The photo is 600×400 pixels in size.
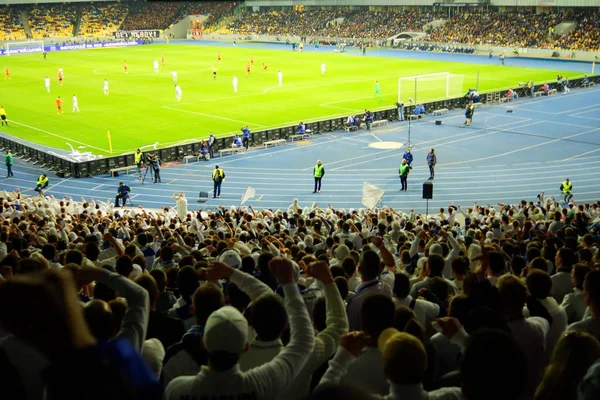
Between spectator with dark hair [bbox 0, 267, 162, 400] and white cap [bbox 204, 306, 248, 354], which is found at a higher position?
spectator with dark hair [bbox 0, 267, 162, 400]

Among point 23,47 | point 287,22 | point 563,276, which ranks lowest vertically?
point 563,276

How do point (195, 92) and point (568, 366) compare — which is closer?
point (568, 366)

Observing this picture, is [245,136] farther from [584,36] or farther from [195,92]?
[584,36]

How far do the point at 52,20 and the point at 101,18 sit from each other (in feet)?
27.3

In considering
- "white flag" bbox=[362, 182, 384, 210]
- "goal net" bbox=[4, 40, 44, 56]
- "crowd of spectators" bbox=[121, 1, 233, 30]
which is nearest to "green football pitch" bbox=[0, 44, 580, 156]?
"goal net" bbox=[4, 40, 44, 56]

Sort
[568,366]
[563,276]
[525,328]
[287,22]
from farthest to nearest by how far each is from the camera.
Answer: [287,22], [563,276], [525,328], [568,366]

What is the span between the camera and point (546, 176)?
32.5m

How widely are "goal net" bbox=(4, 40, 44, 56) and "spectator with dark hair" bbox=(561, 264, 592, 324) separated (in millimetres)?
90167

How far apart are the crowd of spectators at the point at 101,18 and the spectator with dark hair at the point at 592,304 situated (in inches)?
4671

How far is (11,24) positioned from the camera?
11138 cm

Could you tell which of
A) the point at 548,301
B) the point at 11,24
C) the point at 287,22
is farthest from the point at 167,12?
the point at 548,301

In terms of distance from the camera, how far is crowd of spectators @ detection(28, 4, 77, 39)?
114m

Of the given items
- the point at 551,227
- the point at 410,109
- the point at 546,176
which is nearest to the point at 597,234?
the point at 551,227

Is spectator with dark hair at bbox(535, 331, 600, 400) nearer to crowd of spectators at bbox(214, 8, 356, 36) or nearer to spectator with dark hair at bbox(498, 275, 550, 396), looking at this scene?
spectator with dark hair at bbox(498, 275, 550, 396)
